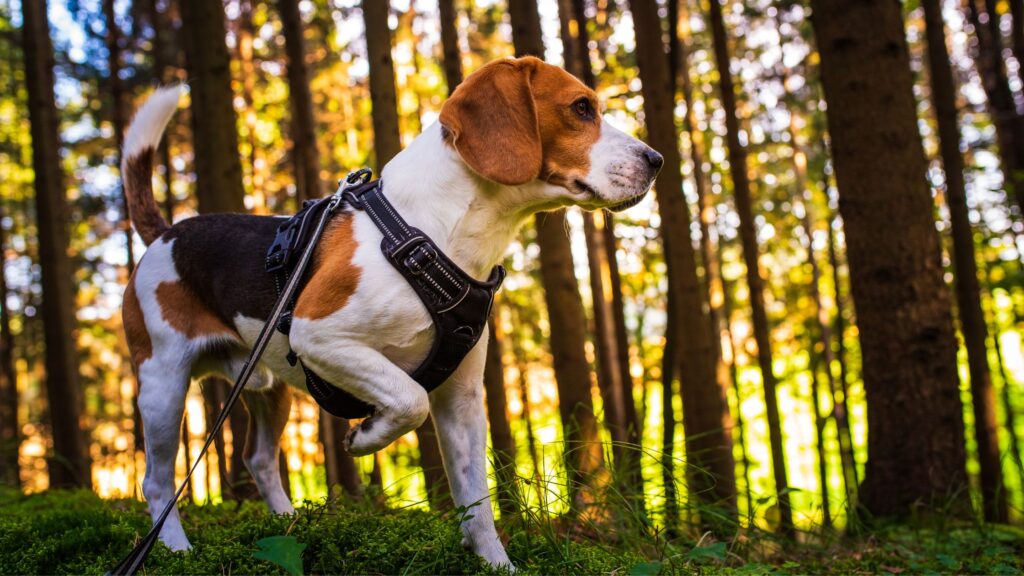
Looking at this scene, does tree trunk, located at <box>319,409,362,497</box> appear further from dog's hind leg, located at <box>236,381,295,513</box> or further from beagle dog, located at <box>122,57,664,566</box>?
beagle dog, located at <box>122,57,664,566</box>

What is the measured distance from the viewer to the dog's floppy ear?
327cm

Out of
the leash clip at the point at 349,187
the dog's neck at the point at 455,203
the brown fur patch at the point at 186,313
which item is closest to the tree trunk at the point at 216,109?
the brown fur patch at the point at 186,313

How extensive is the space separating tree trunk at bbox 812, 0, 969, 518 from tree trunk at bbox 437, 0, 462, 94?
149 inches

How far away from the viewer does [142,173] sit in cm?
477

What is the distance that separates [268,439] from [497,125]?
2.38m

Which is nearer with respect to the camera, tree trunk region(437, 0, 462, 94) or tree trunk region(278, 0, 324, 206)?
tree trunk region(437, 0, 462, 94)

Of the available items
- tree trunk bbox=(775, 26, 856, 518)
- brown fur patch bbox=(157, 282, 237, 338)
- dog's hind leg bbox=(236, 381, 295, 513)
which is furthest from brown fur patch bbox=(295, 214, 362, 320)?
tree trunk bbox=(775, 26, 856, 518)

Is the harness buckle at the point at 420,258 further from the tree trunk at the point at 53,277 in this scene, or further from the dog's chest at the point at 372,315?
the tree trunk at the point at 53,277

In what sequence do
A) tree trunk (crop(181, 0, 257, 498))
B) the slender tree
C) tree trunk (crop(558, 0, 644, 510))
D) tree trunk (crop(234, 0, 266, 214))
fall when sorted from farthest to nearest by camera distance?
tree trunk (crop(234, 0, 266, 214)) < tree trunk (crop(558, 0, 644, 510)) < the slender tree < tree trunk (crop(181, 0, 257, 498))

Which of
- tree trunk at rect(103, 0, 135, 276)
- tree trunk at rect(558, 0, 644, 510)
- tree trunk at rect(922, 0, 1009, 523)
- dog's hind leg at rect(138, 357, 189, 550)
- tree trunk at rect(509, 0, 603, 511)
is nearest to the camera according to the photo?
dog's hind leg at rect(138, 357, 189, 550)

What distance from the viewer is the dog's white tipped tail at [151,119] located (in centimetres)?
457

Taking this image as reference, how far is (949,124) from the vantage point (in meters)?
10.1

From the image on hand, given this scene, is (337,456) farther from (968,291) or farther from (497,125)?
(968,291)

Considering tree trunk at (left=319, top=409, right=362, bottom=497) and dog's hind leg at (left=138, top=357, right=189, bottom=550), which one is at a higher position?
dog's hind leg at (left=138, top=357, right=189, bottom=550)
